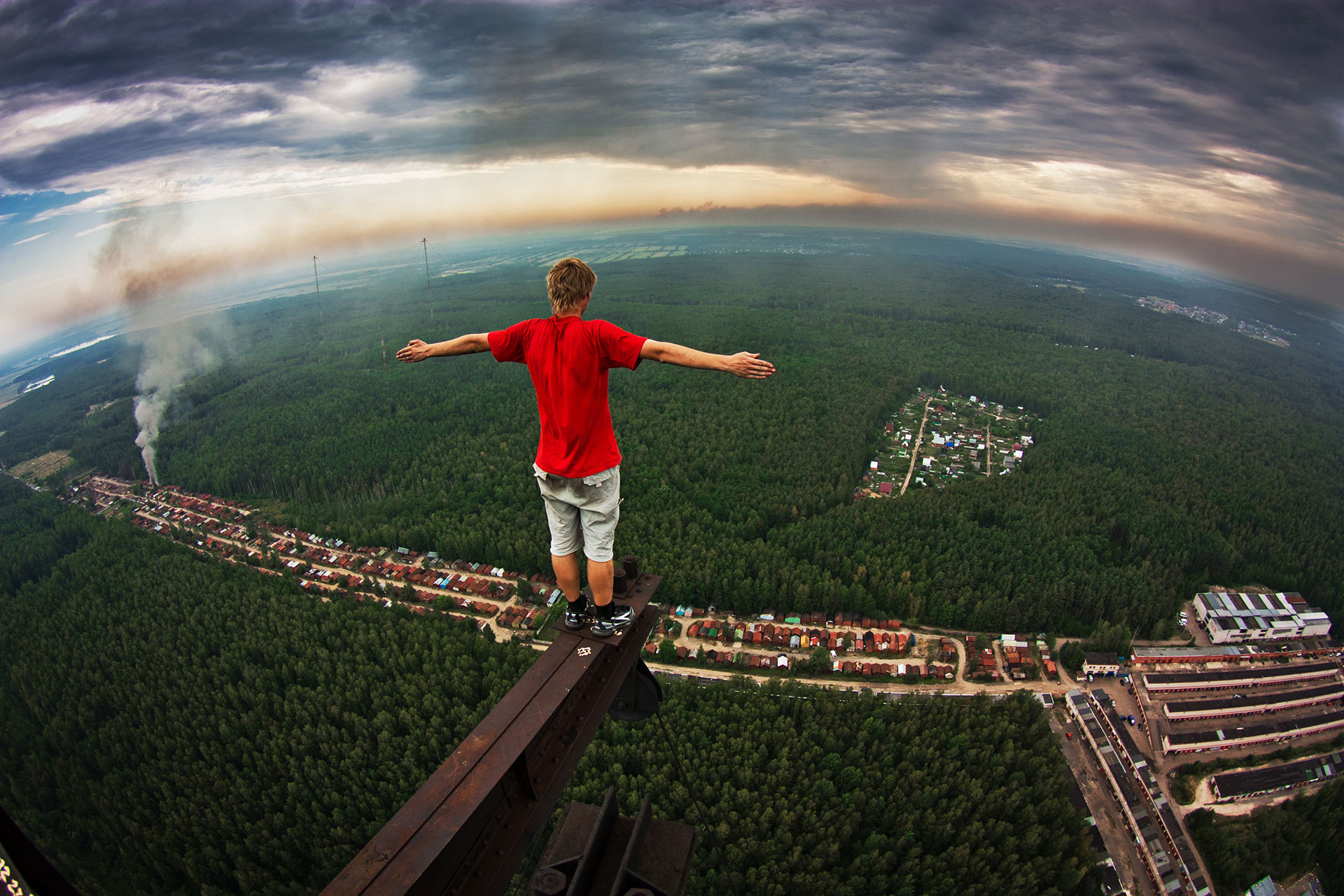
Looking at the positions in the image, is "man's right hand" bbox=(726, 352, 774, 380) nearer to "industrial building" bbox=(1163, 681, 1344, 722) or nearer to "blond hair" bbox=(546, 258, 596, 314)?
"blond hair" bbox=(546, 258, 596, 314)

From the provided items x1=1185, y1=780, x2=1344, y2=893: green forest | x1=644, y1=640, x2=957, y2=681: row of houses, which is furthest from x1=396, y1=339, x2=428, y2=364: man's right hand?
x1=1185, y1=780, x2=1344, y2=893: green forest

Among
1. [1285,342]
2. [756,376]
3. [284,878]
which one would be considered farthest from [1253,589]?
[1285,342]

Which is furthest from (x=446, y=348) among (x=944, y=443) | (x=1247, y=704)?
(x=944, y=443)

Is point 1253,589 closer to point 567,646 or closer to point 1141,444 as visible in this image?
point 1141,444

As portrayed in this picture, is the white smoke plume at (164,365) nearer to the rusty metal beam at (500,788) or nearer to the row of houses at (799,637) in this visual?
the row of houses at (799,637)

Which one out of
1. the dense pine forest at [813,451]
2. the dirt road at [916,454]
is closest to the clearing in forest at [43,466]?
the dense pine forest at [813,451]

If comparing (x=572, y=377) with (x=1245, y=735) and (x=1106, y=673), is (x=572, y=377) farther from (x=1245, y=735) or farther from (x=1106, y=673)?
(x=1245, y=735)
